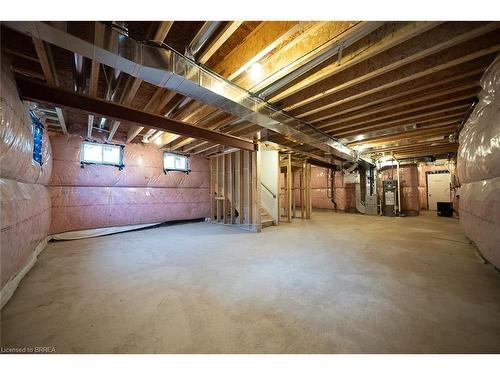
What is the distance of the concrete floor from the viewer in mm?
1141

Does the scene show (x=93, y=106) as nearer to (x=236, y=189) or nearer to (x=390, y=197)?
(x=236, y=189)

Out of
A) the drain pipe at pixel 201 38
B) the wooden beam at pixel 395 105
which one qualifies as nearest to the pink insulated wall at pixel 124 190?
the drain pipe at pixel 201 38

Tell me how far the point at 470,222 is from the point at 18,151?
516 cm

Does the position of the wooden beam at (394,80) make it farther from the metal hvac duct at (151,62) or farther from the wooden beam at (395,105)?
the metal hvac duct at (151,62)

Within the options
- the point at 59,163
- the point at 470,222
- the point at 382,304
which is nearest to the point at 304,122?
the point at 470,222

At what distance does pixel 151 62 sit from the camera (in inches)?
67.4

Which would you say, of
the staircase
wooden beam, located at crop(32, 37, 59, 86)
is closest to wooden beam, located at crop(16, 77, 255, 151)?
wooden beam, located at crop(32, 37, 59, 86)

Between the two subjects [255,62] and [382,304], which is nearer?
[382,304]

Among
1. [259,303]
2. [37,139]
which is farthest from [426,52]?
[37,139]

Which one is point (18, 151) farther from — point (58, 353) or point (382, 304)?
point (382, 304)

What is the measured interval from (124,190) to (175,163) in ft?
4.99

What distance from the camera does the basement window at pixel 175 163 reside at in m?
5.57

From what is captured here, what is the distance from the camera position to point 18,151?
181 centimetres

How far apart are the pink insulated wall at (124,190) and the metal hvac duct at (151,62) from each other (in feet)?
11.8
